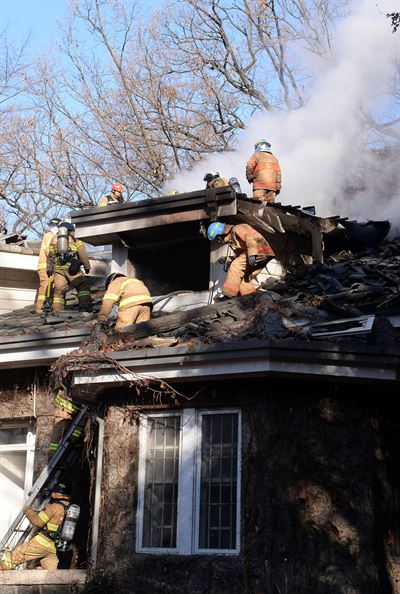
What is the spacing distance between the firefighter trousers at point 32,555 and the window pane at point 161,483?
1.63 meters

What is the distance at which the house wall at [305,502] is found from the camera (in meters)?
9.60

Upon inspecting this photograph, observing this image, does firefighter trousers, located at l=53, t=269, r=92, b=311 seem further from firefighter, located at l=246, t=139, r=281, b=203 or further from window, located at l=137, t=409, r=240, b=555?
window, located at l=137, t=409, r=240, b=555

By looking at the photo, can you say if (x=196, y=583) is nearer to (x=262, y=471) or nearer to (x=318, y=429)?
(x=262, y=471)

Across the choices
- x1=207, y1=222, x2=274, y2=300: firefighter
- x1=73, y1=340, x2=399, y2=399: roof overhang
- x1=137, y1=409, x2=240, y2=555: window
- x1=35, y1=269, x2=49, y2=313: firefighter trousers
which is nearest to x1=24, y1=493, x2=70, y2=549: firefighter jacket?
x1=137, y1=409, x2=240, y2=555: window

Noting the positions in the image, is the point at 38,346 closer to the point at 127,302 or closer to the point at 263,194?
the point at 127,302

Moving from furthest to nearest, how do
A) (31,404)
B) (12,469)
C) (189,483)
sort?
(12,469) → (31,404) → (189,483)

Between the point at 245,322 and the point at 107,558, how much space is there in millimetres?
2973

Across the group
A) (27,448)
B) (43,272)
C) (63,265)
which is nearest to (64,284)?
(63,265)

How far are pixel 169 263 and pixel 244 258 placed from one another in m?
2.19

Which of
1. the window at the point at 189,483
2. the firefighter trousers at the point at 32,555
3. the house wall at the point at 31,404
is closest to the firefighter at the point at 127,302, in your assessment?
the house wall at the point at 31,404

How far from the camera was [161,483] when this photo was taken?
34.5 ft

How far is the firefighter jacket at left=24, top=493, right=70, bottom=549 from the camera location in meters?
11.5

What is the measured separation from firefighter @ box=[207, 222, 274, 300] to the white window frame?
127 inches

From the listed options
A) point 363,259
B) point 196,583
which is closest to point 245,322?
point 196,583
